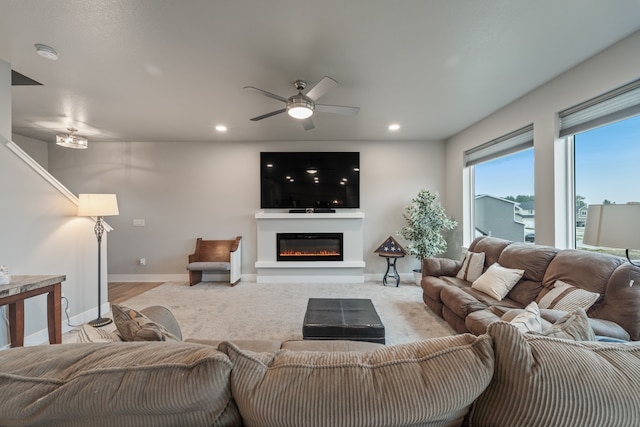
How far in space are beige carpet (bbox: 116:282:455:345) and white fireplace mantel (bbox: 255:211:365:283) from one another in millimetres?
228

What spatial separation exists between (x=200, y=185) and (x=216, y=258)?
4.60 ft

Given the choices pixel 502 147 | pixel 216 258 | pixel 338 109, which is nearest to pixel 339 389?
pixel 338 109

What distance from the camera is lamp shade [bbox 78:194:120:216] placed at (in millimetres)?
2812

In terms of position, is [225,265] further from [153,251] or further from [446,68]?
[446,68]

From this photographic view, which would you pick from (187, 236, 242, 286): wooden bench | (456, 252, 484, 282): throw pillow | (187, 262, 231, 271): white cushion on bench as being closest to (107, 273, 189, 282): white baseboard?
(187, 236, 242, 286): wooden bench

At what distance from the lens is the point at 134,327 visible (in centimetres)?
109

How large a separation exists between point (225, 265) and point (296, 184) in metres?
1.87

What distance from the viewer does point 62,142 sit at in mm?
3719

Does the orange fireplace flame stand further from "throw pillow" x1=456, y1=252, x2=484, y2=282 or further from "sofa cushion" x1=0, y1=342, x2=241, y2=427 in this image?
"sofa cushion" x1=0, y1=342, x2=241, y2=427

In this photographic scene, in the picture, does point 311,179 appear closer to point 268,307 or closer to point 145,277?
point 268,307

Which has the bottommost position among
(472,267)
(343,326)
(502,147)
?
(343,326)

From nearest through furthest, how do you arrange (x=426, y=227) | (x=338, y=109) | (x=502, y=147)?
(x=338, y=109)
(x=502, y=147)
(x=426, y=227)

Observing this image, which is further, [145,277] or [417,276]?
[145,277]

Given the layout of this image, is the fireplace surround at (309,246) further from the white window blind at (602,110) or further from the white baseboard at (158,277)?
the white window blind at (602,110)
